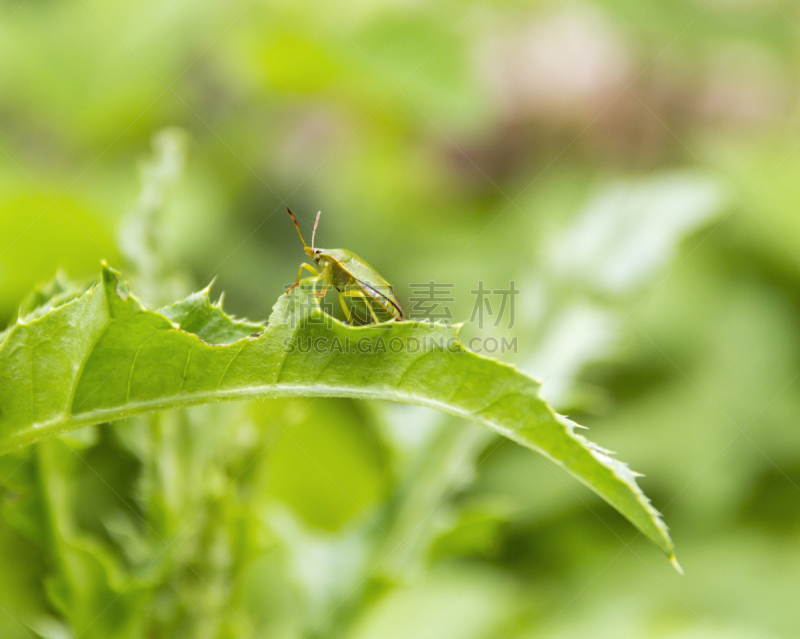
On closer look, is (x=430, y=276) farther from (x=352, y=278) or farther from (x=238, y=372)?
(x=238, y=372)

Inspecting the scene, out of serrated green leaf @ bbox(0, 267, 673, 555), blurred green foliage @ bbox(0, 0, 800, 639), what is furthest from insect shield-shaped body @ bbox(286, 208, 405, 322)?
serrated green leaf @ bbox(0, 267, 673, 555)

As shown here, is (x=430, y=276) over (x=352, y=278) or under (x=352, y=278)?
over

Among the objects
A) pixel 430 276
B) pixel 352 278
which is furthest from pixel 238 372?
pixel 430 276

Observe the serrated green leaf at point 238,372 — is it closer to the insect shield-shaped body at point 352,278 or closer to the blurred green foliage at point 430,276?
the blurred green foliage at point 430,276

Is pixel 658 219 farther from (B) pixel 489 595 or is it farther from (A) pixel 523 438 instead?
(A) pixel 523 438

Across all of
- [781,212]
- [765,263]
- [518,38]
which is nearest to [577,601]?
[765,263]

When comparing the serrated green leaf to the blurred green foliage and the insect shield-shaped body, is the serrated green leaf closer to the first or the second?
the blurred green foliage
